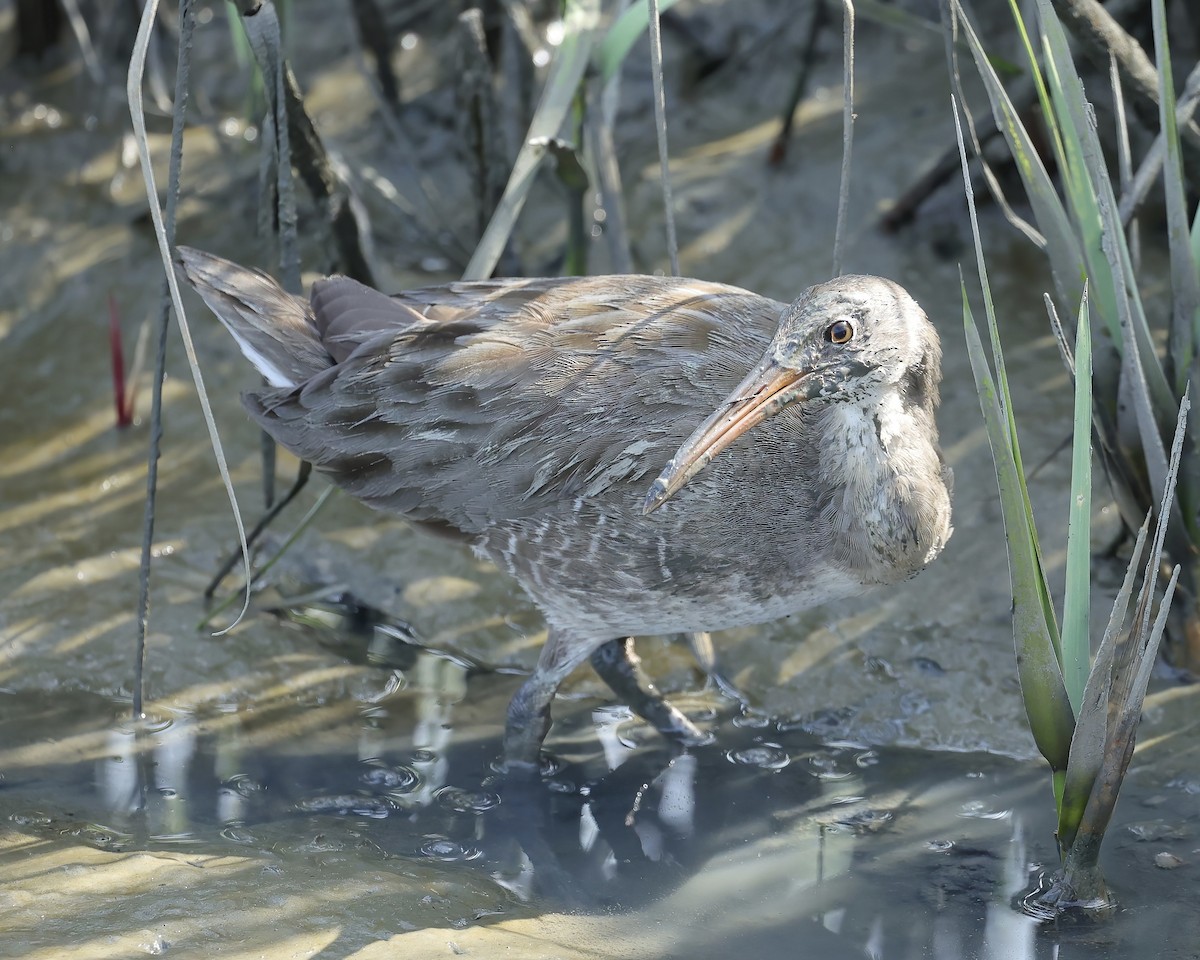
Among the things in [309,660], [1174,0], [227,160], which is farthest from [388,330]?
[1174,0]

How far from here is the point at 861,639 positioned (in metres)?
4.18

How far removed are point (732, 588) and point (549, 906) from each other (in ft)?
2.87

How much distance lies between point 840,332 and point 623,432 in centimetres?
61

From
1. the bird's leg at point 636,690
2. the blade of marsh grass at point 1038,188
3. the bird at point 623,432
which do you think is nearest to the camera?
the blade of marsh grass at point 1038,188

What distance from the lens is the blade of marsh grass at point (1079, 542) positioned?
2814mm

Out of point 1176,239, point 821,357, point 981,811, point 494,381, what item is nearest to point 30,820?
point 494,381

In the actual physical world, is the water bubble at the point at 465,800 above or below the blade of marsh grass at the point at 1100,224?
below

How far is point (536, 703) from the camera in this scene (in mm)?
3773

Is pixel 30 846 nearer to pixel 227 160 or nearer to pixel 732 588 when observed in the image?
pixel 732 588

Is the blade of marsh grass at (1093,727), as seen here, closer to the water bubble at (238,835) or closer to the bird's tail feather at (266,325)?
the water bubble at (238,835)

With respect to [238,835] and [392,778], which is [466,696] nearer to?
[392,778]

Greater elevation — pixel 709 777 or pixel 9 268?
pixel 9 268

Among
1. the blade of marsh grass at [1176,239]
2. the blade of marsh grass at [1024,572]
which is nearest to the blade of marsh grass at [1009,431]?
the blade of marsh grass at [1024,572]

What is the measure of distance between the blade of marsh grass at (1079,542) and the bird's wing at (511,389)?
0.87 metres
